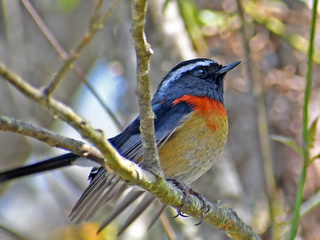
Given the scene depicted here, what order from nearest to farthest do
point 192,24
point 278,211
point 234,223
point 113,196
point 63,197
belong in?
point 234,223
point 113,196
point 278,211
point 192,24
point 63,197

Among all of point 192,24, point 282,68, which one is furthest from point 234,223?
point 282,68

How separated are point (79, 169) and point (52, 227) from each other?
105 centimetres

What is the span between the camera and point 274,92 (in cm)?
661

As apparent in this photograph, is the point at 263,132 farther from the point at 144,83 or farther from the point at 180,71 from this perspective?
the point at 144,83

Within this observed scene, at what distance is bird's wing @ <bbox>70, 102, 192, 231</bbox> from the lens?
3997mm

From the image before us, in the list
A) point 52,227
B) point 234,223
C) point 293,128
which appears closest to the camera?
point 234,223

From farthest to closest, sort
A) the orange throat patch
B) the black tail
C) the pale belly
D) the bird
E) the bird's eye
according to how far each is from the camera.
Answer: the bird's eye → the orange throat patch → the pale belly → the bird → the black tail

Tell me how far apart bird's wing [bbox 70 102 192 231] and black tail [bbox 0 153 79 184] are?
0.81 feet

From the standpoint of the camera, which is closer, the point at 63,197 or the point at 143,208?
the point at 143,208

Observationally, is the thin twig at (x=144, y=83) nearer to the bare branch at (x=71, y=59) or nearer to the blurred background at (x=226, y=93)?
the bare branch at (x=71, y=59)

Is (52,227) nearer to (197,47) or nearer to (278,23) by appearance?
(197,47)

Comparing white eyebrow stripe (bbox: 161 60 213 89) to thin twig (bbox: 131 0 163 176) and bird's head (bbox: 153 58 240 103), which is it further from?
thin twig (bbox: 131 0 163 176)

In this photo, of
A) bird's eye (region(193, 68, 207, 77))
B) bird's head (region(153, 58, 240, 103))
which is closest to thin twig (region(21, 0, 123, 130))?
bird's head (region(153, 58, 240, 103))

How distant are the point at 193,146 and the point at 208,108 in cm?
42
